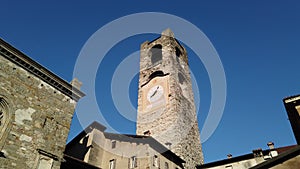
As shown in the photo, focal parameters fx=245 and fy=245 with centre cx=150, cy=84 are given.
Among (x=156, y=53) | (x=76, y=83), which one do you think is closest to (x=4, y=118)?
(x=76, y=83)

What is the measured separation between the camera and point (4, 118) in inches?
385

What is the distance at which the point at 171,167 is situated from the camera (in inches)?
685

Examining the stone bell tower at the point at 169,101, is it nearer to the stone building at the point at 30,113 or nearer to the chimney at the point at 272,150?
the chimney at the point at 272,150

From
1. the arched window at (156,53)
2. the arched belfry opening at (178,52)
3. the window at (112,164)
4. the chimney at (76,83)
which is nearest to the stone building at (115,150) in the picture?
the window at (112,164)

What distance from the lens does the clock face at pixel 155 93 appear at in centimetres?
2628

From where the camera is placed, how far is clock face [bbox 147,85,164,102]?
2628cm

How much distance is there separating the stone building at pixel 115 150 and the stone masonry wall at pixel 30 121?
4493mm

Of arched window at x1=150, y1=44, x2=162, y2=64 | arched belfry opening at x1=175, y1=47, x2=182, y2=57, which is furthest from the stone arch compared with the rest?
arched belfry opening at x1=175, y1=47, x2=182, y2=57

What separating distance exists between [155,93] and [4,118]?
1823 centimetres

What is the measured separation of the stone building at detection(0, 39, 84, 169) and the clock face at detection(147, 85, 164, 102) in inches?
567

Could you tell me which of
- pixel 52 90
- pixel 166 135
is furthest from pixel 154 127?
pixel 52 90

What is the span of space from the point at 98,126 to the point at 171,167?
5.91m

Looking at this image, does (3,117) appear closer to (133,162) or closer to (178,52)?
(133,162)

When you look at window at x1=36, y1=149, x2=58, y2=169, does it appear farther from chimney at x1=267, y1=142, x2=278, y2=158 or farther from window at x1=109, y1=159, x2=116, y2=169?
chimney at x1=267, y1=142, x2=278, y2=158
